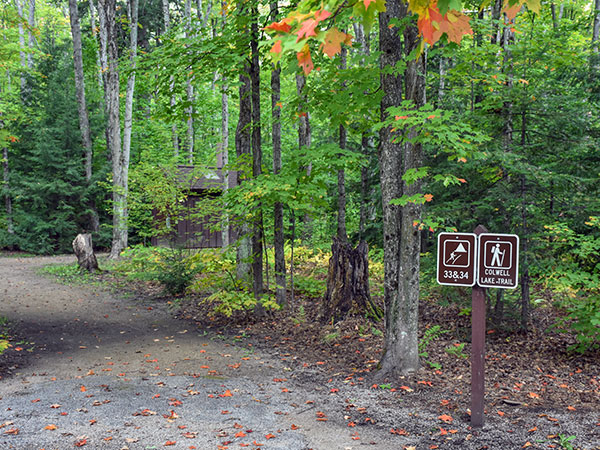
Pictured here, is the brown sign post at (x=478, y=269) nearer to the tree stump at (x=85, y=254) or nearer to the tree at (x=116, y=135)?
the tree stump at (x=85, y=254)

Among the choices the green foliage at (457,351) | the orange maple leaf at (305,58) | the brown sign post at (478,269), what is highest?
the orange maple leaf at (305,58)

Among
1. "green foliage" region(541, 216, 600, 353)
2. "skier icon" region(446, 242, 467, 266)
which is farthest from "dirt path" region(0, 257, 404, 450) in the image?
"green foliage" region(541, 216, 600, 353)

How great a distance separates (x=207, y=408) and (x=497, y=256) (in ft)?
11.2

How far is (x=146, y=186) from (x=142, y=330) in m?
5.28

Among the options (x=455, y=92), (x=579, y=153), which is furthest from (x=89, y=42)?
(x=579, y=153)

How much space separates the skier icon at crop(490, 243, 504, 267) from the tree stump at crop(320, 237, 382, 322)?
4737 millimetres

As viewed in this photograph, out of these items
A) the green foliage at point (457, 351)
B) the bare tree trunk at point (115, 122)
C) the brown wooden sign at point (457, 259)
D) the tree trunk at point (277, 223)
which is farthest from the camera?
the bare tree trunk at point (115, 122)

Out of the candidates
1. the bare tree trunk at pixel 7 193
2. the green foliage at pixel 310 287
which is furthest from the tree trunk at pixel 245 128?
the bare tree trunk at pixel 7 193

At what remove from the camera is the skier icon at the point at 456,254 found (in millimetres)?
4758

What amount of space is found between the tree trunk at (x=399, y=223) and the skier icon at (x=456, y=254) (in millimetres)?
1258

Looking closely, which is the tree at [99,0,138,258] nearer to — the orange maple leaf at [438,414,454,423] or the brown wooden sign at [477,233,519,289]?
the orange maple leaf at [438,414,454,423]

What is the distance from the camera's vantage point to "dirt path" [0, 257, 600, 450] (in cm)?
428

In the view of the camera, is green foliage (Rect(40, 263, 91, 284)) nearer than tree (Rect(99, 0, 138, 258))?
Yes

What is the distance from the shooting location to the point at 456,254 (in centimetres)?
478
